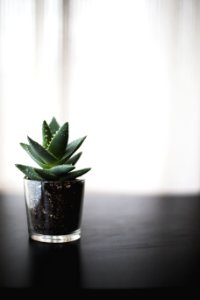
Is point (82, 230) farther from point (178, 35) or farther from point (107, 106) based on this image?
point (178, 35)

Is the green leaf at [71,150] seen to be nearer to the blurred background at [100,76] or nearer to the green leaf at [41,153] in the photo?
the green leaf at [41,153]

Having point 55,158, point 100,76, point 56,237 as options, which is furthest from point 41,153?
point 100,76

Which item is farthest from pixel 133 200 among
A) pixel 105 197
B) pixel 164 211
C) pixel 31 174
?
pixel 31 174

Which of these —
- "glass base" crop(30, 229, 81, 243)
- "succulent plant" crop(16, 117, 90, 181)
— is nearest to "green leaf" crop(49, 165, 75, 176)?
"succulent plant" crop(16, 117, 90, 181)

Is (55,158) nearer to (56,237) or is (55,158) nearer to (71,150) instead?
(71,150)

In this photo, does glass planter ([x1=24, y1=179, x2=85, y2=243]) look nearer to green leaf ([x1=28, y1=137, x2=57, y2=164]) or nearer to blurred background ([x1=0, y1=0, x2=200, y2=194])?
green leaf ([x1=28, y1=137, x2=57, y2=164])
